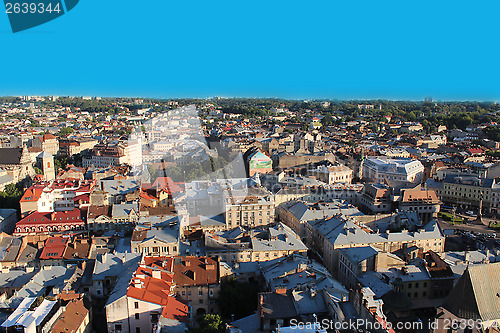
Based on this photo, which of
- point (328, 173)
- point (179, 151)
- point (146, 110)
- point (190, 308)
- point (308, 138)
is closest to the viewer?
point (190, 308)

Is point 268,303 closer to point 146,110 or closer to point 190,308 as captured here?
point 190,308

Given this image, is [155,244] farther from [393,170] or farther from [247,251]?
[393,170]

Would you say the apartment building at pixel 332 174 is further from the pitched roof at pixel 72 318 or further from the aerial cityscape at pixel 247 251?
the pitched roof at pixel 72 318

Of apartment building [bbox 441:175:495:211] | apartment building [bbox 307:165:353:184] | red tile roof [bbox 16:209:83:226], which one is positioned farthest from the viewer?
apartment building [bbox 307:165:353:184]

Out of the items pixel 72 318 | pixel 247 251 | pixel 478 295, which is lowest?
pixel 72 318

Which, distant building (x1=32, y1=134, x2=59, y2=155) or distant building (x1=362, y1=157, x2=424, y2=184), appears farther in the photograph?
distant building (x1=32, y1=134, x2=59, y2=155)

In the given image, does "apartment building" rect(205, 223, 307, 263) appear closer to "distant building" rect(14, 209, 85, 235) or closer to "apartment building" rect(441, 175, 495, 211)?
"distant building" rect(14, 209, 85, 235)

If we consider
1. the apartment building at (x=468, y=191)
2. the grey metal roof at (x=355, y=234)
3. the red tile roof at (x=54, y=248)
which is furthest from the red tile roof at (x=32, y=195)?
the apartment building at (x=468, y=191)

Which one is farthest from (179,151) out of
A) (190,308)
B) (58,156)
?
(190,308)

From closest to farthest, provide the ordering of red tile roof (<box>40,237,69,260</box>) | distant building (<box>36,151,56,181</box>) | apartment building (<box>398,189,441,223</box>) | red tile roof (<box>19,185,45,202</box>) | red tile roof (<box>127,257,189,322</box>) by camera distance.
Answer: red tile roof (<box>127,257,189,322</box>) < red tile roof (<box>40,237,69,260</box>) < red tile roof (<box>19,185,45,202</box>) < apartment building (<box>398,189,441,223</box>) < distant building (<box>36,151,56,181</box>)

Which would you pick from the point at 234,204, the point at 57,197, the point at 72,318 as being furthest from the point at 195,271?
the point at 57,197

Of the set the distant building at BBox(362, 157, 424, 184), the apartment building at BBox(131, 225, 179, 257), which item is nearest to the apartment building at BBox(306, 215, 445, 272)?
the apartment building at BBox(131, 225, 179, 257)
